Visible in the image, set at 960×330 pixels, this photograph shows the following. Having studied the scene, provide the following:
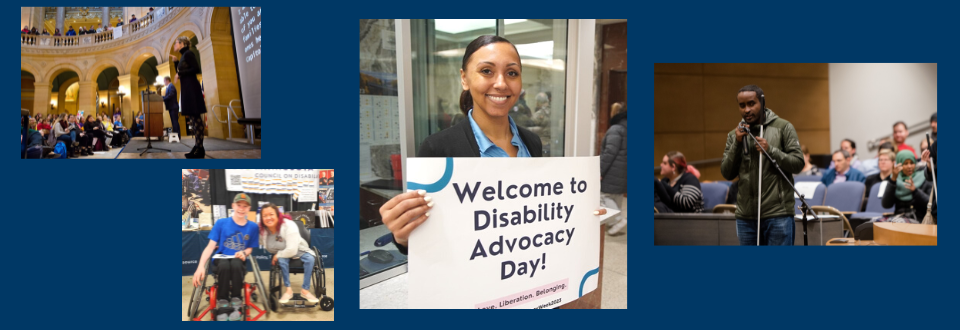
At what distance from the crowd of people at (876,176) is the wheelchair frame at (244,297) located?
289 centimetres

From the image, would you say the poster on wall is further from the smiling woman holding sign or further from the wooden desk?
the wooden desk

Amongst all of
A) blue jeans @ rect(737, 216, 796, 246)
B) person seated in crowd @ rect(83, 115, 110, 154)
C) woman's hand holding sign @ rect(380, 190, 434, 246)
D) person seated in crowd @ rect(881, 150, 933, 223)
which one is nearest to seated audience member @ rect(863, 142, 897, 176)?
person seated in crowd @ rect(881, 150, 933, 223)

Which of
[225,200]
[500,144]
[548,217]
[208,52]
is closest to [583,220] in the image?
[548,217]

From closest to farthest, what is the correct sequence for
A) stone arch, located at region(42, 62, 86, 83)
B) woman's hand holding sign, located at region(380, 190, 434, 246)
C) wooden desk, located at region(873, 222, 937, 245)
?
woman's hand holding sign, located at region(380, 190, 434, 246) → stone arch, located at region(42, 62, 86, 83) → wooden desk, located at region(873, 222, 937, 245)

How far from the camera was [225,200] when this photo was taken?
292cm

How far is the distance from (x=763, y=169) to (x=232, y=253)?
9.84 feet

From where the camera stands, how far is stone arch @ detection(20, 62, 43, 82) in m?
2.85

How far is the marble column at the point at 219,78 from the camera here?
2.92 m

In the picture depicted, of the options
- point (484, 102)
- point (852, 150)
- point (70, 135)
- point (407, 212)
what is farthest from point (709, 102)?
point (70, 135)

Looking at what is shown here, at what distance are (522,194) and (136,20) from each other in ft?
6.42

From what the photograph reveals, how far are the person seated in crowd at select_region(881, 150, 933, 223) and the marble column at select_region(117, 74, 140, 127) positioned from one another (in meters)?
5.14

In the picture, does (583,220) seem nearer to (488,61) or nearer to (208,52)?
(488,61)

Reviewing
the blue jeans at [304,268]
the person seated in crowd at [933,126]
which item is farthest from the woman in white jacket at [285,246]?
the person seated in crowd at [933,126]

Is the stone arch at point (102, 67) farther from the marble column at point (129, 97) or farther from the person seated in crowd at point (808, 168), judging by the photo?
the person seated in crowd at point (808, 168)
